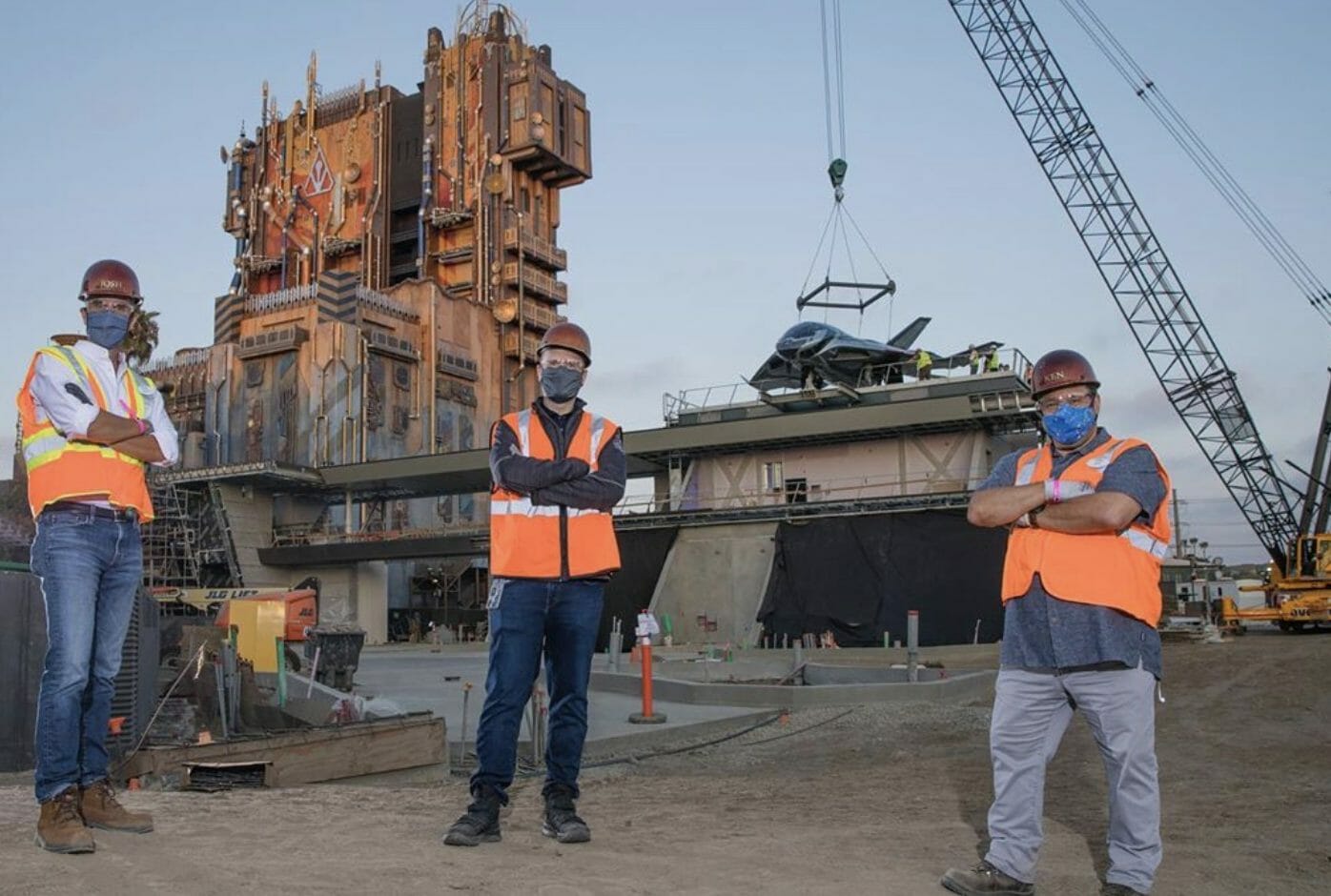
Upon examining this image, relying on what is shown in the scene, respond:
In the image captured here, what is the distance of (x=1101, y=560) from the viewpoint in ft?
13.7

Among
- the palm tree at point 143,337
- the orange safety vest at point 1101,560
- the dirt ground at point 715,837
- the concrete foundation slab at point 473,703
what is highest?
the palm tree at point 143,337

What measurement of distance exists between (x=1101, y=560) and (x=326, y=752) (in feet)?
18.4

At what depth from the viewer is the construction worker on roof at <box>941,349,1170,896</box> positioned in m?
4.06

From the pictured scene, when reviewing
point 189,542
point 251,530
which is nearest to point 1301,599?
point 251,530

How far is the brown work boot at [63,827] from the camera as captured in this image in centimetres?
417

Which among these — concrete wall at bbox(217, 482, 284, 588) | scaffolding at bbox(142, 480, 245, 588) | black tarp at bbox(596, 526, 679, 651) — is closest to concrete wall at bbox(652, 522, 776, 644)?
black tarp at bbox(596, 526, 679, 651)

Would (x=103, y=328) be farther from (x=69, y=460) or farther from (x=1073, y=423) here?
(x=1073, y=423)

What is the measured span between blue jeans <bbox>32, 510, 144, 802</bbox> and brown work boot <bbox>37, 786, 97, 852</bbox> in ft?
0.19

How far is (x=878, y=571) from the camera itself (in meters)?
30.9

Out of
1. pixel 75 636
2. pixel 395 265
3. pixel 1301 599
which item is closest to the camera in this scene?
pixel 75 636

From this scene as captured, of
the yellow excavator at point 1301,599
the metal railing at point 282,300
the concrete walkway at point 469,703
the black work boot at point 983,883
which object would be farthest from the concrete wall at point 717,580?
the metal railing at point 282,300

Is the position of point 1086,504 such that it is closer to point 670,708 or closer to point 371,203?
point 670,708

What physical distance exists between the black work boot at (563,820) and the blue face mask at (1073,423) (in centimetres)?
253

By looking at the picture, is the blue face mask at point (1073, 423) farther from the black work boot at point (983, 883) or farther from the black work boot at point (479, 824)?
the black work boot at point (479, 824)
